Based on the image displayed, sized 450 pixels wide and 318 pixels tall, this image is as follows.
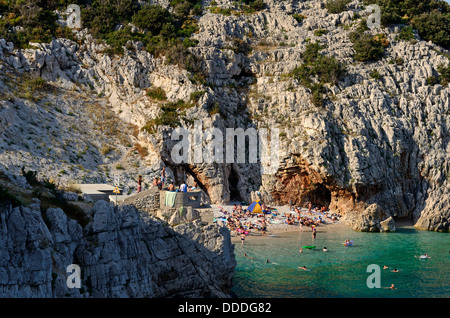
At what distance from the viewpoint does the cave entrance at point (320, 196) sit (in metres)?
51.7

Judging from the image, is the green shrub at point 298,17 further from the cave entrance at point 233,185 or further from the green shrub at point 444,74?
the cave entrance at point 233,185

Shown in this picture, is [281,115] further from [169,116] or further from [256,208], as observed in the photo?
[169,116]

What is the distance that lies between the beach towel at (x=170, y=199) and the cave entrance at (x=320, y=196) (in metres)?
30.5

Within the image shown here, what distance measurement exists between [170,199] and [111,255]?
668 centimetres

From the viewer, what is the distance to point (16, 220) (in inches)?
565

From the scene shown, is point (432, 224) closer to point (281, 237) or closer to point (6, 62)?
point (281, 237)

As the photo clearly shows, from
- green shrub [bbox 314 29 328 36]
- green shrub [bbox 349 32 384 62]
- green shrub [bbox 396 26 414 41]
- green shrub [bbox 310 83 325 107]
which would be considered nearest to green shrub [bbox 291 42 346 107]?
green shrub [bbox 310 83 325 107]

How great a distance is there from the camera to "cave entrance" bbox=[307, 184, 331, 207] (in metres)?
51.7

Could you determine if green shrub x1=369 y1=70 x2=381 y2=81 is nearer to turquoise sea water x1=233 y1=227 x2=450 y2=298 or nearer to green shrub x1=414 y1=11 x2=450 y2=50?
green shrub x1=414 y1=11 x2=450 y2=50

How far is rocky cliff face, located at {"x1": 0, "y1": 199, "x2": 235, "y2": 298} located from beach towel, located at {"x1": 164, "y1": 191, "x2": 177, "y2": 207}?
1714 millimetres
